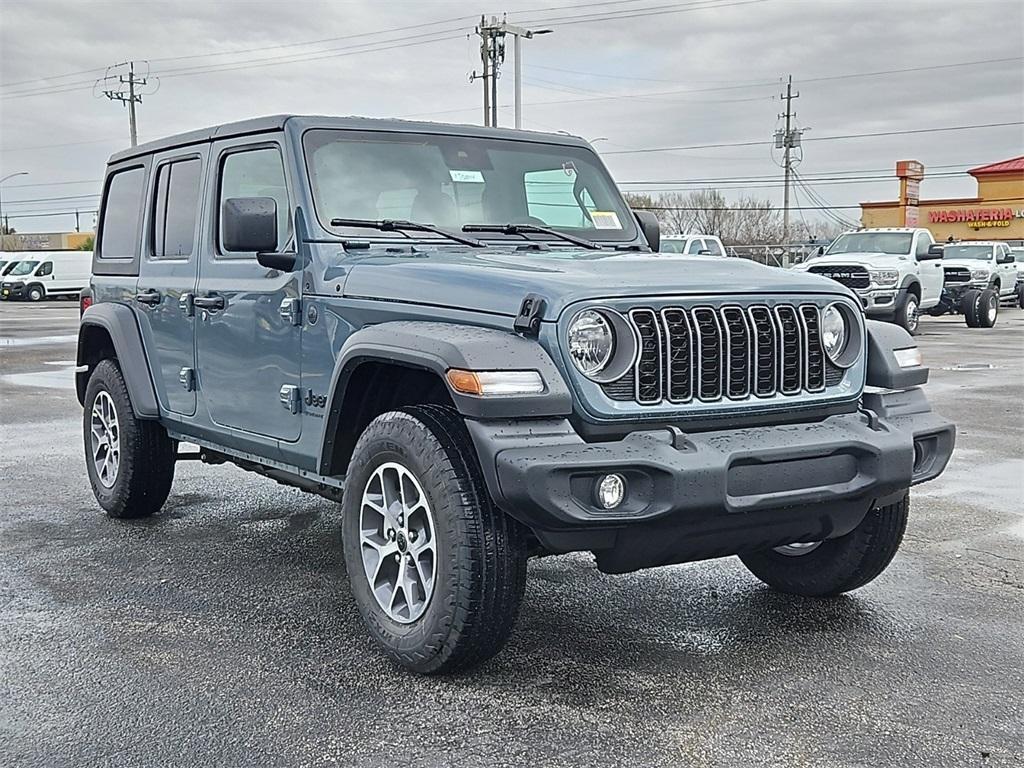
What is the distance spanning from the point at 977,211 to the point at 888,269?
112 ft

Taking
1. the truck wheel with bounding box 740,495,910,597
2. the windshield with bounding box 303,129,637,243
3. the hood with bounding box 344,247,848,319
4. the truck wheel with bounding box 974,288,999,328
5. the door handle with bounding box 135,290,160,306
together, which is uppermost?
the windshield with bounding box 303,129,637,243

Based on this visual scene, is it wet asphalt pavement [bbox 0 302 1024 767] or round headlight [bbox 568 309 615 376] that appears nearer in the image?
wet asphalt pavement [bbox 0 302 1024 767]

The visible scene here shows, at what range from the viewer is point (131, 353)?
620cm

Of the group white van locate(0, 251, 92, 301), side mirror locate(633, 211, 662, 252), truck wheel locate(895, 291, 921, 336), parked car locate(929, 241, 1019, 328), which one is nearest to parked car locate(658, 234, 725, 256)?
truck wheel locate(895, 291, 921, 336)

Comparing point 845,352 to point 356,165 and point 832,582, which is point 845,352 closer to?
point 832,582

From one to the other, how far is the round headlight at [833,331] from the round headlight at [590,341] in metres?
0.95

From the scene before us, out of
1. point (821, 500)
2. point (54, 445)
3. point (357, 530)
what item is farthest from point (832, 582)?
point (54, 445)

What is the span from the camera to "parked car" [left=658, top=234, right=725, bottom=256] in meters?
21.9

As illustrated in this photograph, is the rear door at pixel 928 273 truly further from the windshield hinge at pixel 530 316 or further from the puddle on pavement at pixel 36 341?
the windshield hinge at pixel 530 316

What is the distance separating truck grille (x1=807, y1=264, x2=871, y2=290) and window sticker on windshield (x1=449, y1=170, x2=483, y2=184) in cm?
1562

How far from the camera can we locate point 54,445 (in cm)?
918

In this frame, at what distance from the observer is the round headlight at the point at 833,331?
435 centimetres

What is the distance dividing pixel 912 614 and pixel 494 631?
195cm

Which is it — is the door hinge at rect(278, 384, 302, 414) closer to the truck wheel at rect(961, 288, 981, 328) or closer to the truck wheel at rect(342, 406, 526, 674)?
the truck wheel at rect(342, 406, 526, 674)
